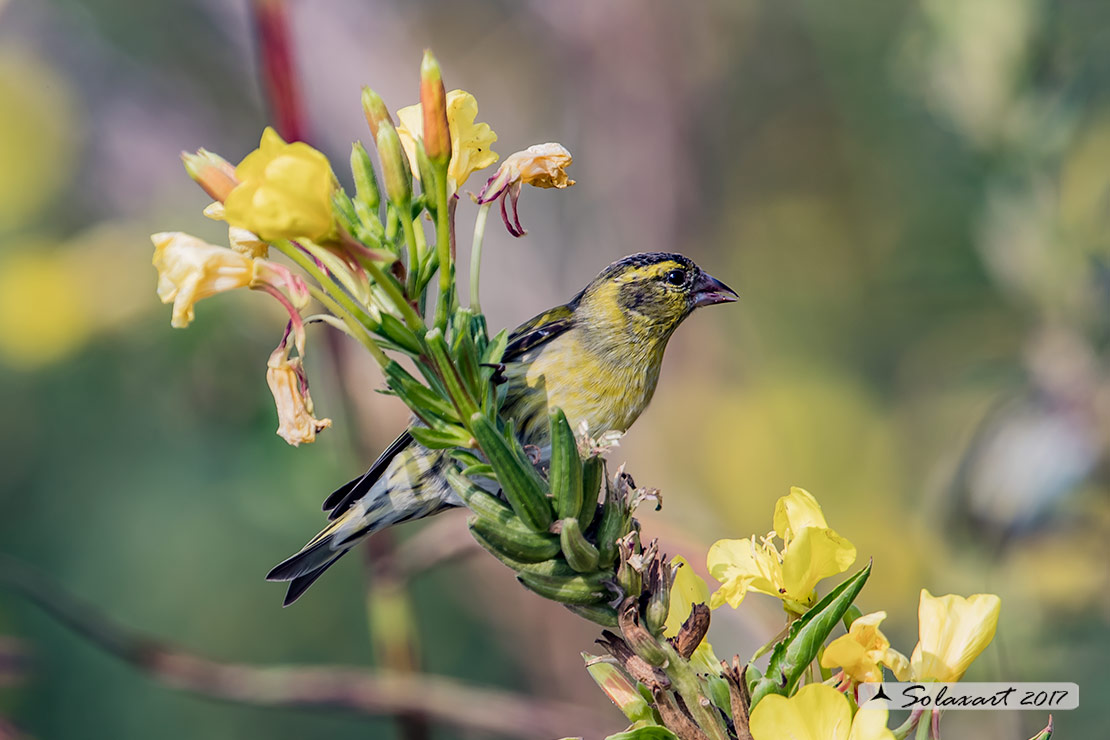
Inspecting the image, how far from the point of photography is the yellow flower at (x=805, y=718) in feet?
3.31

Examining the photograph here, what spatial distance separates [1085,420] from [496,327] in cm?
229

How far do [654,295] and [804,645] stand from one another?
1.98m

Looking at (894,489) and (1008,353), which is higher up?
(1008,353)

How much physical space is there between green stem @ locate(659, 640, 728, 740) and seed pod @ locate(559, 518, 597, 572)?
116 mm

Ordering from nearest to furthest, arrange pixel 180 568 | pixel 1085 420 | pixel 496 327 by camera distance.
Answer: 1. pixel 1085 420
2. pixel 496 327
3. pixel 180 568

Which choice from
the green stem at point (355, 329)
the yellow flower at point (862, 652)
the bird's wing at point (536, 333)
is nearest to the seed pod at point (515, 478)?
the green stem at point (355, 329)

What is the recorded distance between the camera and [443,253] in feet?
3.65

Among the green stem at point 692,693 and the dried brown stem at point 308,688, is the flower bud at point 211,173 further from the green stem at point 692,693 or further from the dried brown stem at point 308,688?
the dried brown stem at point 308,688

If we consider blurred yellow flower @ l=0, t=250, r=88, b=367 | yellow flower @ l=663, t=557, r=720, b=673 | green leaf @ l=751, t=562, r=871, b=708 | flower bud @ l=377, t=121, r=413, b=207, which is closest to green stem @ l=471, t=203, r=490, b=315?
flower bud @ l=377, t=121, r=413, b=207

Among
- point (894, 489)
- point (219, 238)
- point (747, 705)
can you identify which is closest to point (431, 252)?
point (747, 705)

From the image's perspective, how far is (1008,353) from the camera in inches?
186

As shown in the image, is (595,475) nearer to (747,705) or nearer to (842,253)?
(747,705)

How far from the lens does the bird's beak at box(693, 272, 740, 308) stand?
114 inches

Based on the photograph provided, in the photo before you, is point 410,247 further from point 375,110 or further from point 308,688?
point 308,688
